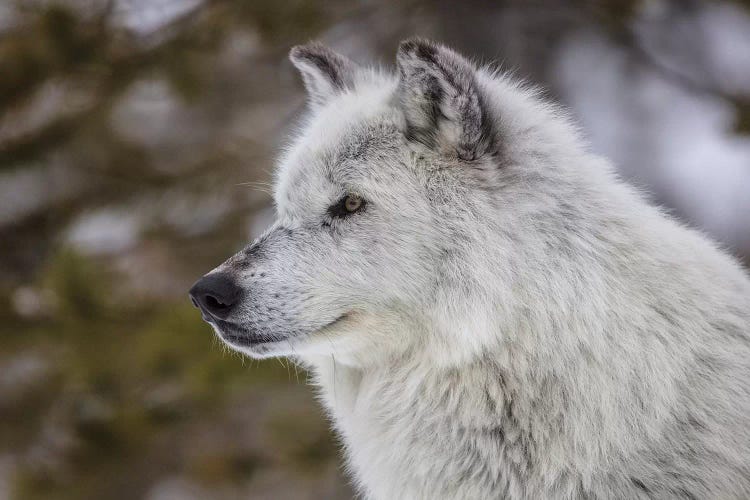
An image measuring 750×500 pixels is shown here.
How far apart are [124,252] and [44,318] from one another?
166 centimetres

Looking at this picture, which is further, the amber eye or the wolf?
the amber eye

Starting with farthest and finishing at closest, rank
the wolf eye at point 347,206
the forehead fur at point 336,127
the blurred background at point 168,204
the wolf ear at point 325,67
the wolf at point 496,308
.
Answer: the blurred background at point 168,204 < the wolf ear at point 325,67 < the forehead fur at point 336,127 < the wolf eye at point 347,206 < the wolf at point 496,308

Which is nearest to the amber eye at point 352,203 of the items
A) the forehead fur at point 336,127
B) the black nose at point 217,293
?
the forehead fur at point 336,127

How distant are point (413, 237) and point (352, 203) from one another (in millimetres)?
304

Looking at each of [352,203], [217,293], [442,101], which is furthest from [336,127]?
[217,293]

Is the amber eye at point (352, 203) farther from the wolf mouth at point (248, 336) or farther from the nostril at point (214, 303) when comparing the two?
the nostril at point (214, 303)

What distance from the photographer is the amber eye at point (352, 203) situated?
9.64 ft

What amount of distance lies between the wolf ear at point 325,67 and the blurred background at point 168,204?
2.06 metres

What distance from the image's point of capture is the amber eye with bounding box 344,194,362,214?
2938 millimetres

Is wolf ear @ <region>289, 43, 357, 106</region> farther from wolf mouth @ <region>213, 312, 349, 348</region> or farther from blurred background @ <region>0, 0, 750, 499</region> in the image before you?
Answer: blurred background @ <region>0, 0, 750, 499</region>

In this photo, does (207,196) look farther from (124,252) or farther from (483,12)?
(483,12)

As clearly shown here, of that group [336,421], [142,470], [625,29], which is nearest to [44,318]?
[142,470]

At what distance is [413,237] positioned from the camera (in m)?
2.80

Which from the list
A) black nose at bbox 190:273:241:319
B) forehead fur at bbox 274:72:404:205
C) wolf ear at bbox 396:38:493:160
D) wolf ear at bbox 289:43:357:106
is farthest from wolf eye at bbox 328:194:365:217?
wolf ear at bbox 289:43:357:106
